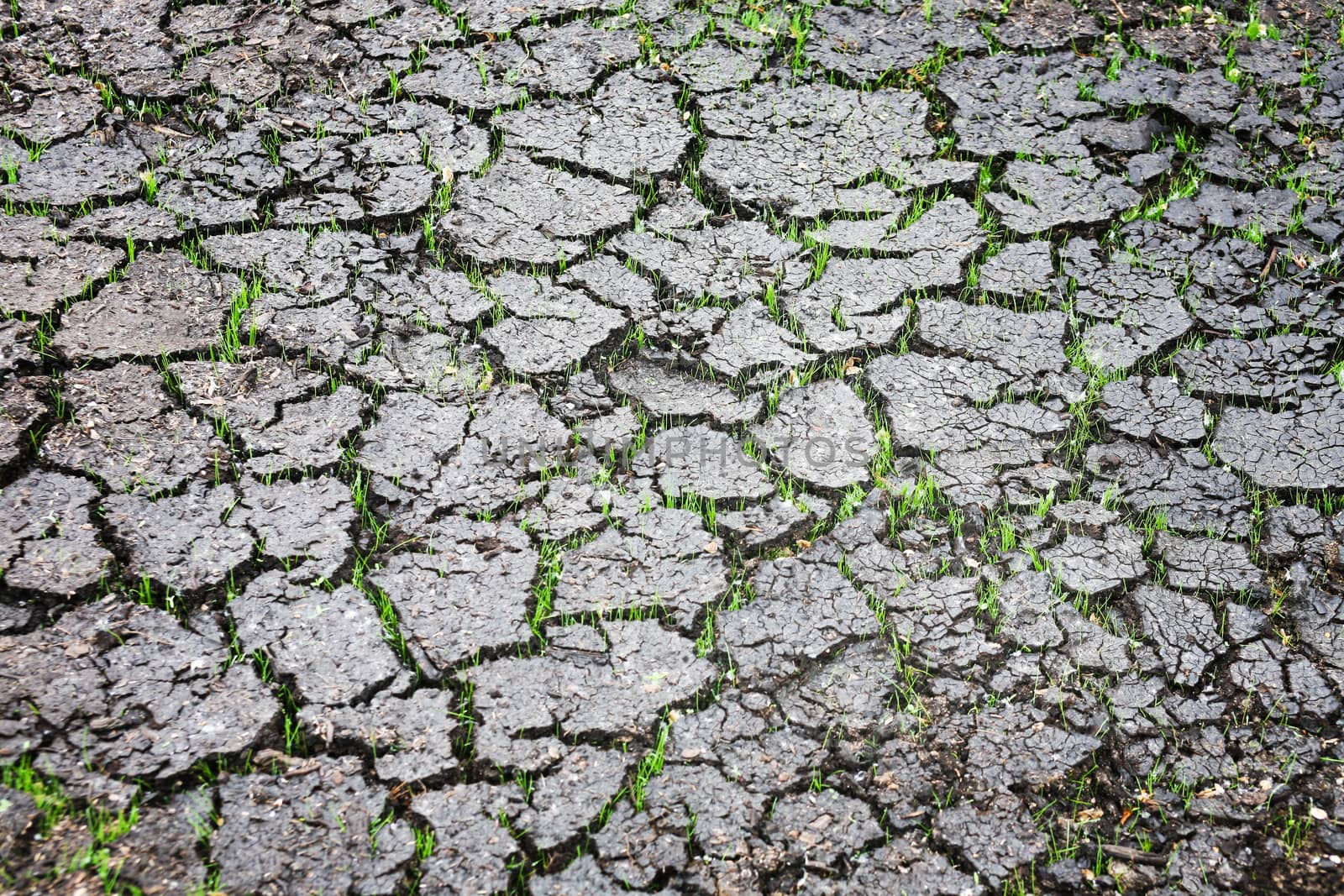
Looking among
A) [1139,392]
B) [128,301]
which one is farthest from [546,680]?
[1139,392]

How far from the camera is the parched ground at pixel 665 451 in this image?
7.18 ft

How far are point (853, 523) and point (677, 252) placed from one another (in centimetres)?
110

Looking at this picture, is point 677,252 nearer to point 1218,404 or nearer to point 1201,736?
point 1218,404

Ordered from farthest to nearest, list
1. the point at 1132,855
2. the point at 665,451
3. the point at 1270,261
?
1. the point at 1270,261
2. the point at 665,451
3. the point at 1132,855

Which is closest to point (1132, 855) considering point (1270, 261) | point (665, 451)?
point (665, 451)

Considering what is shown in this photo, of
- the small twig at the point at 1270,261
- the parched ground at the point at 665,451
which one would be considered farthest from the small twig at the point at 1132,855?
the small twig at the point at 1270,261

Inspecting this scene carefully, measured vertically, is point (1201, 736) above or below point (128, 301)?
below

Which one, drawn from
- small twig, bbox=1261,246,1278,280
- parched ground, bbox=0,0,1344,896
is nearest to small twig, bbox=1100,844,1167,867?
parched ground, bbox=0,0,1344,896

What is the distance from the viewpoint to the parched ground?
2.19m

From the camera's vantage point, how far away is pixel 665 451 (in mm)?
2852

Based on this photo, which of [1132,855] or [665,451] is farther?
[665,451]

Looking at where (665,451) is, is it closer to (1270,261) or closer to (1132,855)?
(1132,855)

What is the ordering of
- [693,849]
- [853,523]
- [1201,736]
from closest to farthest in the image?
1. [693,849]
2. [1201,736]
3. [853,523]

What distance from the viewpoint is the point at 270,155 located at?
3.53 m
